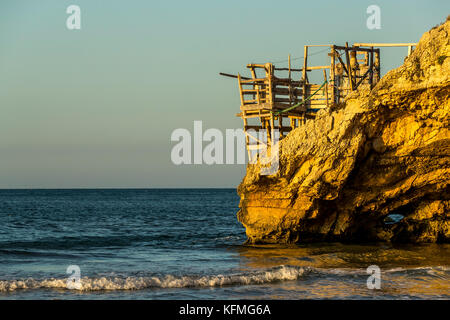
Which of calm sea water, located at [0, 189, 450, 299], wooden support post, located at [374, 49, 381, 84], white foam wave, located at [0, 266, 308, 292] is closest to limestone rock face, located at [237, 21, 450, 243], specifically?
calm sea water, located at [0, 189, 450, 299]

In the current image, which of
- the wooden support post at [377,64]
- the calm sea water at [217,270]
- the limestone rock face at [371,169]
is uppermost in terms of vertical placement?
the wooden support post at [377,64]

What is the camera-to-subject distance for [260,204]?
20.4m

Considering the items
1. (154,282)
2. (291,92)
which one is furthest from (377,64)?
(154,282)

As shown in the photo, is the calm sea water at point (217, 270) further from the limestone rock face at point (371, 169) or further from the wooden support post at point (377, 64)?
the wooden support post at point (377, 64)

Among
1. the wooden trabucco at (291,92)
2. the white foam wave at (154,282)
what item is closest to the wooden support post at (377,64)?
the wooden trabucco at (291,92)

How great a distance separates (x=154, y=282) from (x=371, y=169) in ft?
28.6

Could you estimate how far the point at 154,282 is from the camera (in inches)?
565

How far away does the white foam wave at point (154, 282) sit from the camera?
45.4 feet

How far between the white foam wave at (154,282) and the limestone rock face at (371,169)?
472cm

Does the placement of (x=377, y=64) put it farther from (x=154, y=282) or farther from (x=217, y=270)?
(x=154, y=282)

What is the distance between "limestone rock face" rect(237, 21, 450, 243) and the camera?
16.8m

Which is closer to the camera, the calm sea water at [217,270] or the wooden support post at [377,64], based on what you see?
the calm sea water at [217,270]
